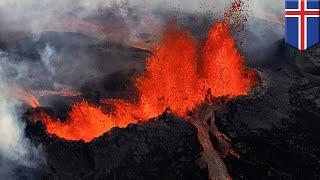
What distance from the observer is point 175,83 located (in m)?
28.8

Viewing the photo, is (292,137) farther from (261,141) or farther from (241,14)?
(241,14)

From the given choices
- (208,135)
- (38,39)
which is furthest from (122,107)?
(38,39)

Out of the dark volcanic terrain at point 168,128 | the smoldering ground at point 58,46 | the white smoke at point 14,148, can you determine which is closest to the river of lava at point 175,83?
the dark volcanic terrain at point 168,128

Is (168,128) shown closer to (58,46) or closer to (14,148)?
(14,148)

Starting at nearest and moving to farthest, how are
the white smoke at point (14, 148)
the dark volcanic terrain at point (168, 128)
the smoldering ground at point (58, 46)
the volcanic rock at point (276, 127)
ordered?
the dark volcanic terrain at point (168, 128) → the white smoke at point (14, 148) → the volcanic rock at point (276, 127) → the smoldering ground at point (58, 46)

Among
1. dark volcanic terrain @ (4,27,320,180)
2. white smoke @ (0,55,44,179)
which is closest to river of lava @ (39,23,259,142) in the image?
dark volcanic terrain @ (4,27,320,180)

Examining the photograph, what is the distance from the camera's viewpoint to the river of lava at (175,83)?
1015 inches

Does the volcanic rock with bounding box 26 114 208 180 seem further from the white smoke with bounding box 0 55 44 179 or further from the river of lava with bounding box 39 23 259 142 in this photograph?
the river of lava with bounding box 39 23 259 142

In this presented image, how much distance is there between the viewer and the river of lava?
84.6 feet

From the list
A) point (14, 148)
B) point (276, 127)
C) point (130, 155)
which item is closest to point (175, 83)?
point (276, 127)

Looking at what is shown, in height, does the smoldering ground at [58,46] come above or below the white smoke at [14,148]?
above

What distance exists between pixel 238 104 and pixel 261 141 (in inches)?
88.0

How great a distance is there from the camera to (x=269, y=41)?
3672 cm

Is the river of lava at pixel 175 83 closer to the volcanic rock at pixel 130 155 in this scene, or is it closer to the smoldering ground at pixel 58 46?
the volcanic rock at pixel 130 155
